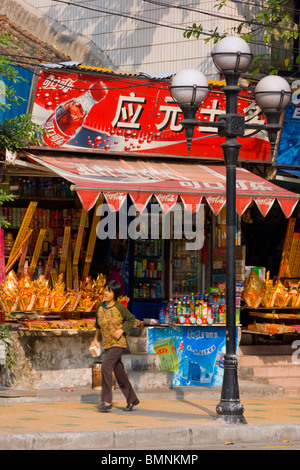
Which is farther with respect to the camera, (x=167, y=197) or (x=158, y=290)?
(x=158, y=290)

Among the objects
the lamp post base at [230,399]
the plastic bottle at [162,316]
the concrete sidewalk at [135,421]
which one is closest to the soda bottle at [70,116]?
the plastic bottle at [162,316]

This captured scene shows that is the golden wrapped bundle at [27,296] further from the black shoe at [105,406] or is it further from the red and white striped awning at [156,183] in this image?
the black shoe at [105,406]

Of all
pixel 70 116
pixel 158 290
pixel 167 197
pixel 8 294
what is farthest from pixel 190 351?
pixel 70 116

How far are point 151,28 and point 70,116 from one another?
3.70 metres

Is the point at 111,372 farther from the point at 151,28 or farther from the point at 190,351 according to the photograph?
the point at 151,28

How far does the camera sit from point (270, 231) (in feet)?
63.3

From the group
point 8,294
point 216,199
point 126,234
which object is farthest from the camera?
point 126,234

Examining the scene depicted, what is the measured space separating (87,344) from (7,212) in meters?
2.66

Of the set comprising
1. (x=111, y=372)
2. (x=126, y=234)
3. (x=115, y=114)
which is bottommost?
(x=111, y=372)

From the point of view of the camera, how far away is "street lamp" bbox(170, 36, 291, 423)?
12188 mm

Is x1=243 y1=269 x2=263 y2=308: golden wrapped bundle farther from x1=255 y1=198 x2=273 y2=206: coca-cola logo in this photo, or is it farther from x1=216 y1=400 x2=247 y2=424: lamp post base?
x1=216 y1=400 x2=247 y2=424: lamp post base

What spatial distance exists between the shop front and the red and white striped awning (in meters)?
0.02

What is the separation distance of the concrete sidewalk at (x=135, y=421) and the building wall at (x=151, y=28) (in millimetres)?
6081

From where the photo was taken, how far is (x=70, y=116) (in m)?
15.5
